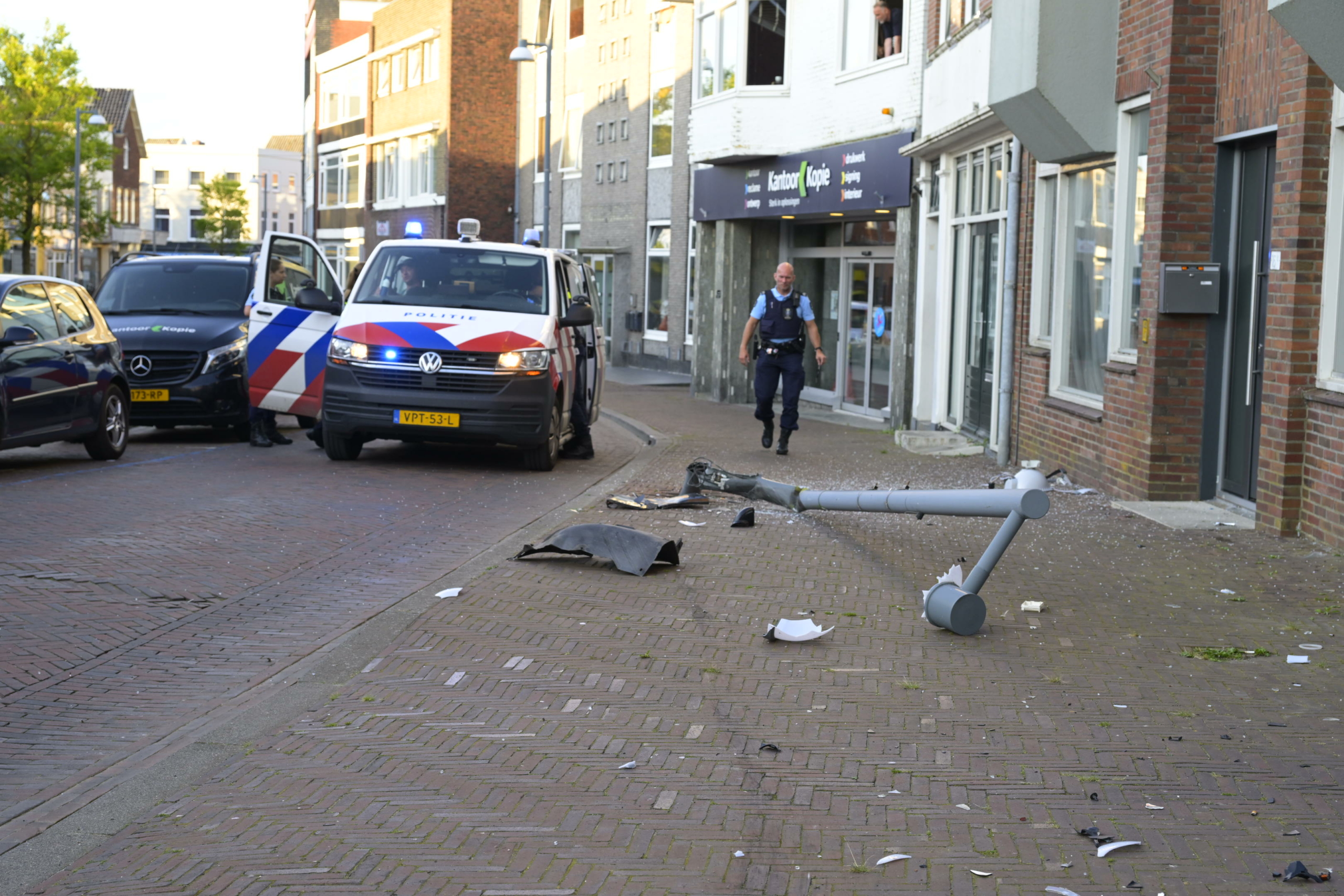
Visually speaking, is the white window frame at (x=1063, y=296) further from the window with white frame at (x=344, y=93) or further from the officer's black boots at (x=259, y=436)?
the window with white frame at (x=344, y=93)

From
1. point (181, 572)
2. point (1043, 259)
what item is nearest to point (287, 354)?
point (181, 572)

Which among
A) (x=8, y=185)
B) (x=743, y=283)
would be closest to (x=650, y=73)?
(x=743, y=283)

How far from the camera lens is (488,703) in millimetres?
5605

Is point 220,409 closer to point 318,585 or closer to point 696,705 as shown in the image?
point 318,585

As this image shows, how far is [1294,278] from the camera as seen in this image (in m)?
9.34

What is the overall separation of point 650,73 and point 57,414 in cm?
2235

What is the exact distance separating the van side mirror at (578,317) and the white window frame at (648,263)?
1843 cm

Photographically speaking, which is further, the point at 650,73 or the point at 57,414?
the point at 650,73

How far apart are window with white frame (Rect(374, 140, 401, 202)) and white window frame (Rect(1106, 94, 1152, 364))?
152 ft

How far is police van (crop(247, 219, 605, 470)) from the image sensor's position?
42.9 feet

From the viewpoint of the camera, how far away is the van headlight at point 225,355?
613 inches

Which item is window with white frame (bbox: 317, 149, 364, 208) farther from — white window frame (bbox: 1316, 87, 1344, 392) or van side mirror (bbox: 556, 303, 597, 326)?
white window frame (bbox: 1316, 87, 1344, 392)

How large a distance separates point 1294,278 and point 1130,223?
2.63 metres

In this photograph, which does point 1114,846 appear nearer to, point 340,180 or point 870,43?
point 870,43
